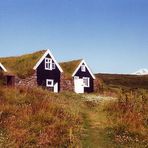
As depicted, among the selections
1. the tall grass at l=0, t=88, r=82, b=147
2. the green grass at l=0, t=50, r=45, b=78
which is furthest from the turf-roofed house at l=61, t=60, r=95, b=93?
the tall grass at l=0, t=88, r=82, b=147

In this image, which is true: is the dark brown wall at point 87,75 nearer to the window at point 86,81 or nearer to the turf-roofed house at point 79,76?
the turf-roofed house at point 79,76

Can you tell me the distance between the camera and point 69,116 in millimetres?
17969

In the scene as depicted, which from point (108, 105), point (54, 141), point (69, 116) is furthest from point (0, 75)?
point (54, 141)

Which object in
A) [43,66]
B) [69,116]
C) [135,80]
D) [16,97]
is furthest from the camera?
[135,80]

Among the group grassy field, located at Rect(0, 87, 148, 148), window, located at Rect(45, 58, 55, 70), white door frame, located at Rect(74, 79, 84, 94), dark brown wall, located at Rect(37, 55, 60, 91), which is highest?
window, located at Rect(45, 58, 55, 70)

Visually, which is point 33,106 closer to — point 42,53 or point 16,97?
point 16,97

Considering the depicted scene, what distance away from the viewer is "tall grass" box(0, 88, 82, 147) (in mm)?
14484

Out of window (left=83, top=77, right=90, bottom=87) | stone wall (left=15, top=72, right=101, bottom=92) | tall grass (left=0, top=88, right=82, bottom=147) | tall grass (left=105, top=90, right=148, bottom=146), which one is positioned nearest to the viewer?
tall grass (left=0, top=88, right=82, bottom=147)

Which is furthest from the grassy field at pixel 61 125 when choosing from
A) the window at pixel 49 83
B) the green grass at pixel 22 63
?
the window at pixel 49 83

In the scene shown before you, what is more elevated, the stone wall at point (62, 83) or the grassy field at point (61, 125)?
the stone wall at point (62, 83)

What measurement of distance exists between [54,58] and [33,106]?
3783 cm

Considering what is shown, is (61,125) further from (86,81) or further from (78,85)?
(86,81)

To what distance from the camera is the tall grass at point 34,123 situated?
14484 mm

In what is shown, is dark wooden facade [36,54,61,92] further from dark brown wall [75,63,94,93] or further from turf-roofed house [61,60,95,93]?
dark brown wall [75,63,94,93]
